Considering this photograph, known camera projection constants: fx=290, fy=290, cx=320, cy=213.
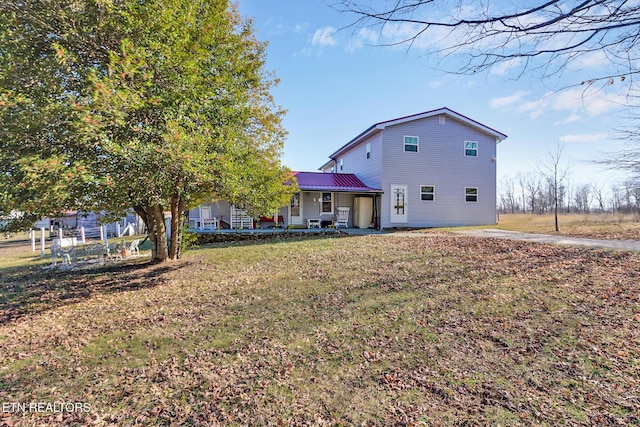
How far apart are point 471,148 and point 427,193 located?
13.4ft

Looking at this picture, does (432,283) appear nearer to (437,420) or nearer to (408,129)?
(437,420)

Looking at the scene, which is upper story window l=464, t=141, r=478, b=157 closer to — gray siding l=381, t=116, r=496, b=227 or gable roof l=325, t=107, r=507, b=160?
gray siding l=381, t=116, r=496, b=227

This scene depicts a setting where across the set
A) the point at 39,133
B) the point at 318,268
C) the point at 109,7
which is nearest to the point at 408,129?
the point at 318,268

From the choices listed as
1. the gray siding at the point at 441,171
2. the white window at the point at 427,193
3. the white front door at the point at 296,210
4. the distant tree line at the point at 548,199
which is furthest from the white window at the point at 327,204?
the distant tree line at the point at 548,199

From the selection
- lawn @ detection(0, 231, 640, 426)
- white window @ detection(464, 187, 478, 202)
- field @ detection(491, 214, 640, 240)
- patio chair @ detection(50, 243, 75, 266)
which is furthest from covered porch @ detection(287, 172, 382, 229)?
lawn @ detection(0, 231, 640, 426)

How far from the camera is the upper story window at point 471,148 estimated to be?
17906 millimetres

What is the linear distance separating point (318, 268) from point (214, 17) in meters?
6.90

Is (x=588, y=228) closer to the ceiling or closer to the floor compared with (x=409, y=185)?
closer to the floor

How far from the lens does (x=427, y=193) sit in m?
17.5

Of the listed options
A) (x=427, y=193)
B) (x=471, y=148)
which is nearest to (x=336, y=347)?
(x=427, y=193)

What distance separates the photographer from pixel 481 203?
59.7ft

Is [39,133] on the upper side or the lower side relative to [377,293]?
upper

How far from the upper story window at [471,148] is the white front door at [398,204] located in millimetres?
4709

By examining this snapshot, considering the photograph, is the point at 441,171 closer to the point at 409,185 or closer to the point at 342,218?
the point at 409,185
